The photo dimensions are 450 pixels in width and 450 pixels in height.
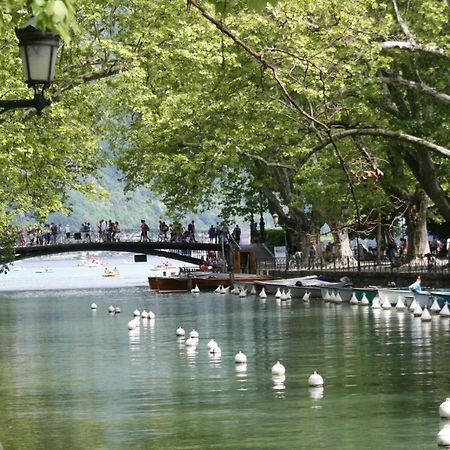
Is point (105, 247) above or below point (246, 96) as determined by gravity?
below

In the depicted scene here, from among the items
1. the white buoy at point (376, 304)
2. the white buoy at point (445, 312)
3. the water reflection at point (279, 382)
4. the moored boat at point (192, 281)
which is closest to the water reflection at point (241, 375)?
the water reflection at point (279, 382)

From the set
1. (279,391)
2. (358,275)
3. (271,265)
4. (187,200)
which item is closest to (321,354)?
(279,391)

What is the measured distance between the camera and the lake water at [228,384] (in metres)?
19.4

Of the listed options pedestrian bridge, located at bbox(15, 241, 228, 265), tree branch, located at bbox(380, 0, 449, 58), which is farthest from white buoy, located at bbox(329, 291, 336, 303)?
pedestrian bridge, located at bbox(15, 241, 228, 265)

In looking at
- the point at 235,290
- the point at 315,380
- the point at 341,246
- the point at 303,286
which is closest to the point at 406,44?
the point at 315,380

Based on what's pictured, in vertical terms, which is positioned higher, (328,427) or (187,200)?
(187,200)

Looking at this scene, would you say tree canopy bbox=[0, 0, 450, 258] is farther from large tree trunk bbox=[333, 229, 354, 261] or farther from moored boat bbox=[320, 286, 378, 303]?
large tree trunk bbox=[333, 229, 354, 261]

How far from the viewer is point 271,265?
83.3 m

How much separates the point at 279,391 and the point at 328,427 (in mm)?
5443

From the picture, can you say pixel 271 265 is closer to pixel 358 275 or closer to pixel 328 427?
pixel 358 275

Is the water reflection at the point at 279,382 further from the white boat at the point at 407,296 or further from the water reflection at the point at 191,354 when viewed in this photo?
the white boat at the point at 407,296

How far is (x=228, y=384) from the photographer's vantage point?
1061 inches

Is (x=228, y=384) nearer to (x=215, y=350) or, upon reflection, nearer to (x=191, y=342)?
(x=215, y=350)

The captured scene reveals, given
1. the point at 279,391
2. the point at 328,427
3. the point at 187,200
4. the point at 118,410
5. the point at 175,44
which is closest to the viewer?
the point at 328,427
